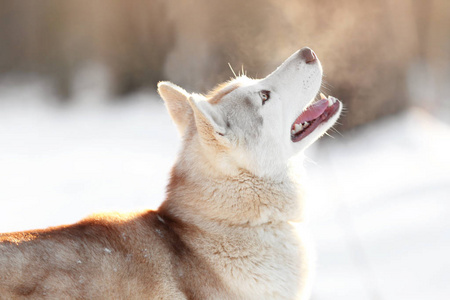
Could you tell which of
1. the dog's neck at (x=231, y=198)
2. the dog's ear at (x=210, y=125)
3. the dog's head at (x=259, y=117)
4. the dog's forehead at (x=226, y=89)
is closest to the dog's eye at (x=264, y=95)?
the dog's head at (x=259, y=117)

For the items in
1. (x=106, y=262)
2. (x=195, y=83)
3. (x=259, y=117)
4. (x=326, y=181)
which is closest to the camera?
(x=106, y=262)

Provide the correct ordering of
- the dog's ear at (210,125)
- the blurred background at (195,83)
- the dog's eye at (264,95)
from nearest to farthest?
the dog's ear at (210,125), the dog's eye at (264,95), the blurred background at (195,83)

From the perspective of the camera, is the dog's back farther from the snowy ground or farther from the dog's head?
the snowy ground

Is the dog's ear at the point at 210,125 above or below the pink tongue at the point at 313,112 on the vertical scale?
below

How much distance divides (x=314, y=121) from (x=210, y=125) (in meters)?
0.70

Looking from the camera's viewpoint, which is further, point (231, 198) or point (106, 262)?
point (231, 198)

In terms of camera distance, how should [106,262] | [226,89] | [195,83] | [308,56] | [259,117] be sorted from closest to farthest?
1. [106,262]
2. [259,117]
3. [226,89]
4. [308,56]
5. [195,83]

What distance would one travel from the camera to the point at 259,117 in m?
2.91

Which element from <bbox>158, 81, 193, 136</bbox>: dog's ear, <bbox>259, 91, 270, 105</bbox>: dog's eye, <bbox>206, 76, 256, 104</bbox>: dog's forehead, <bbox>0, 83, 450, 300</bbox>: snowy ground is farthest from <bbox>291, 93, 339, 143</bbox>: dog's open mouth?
<bbox>0, 83, 450, 300</bbox>: snowy ground

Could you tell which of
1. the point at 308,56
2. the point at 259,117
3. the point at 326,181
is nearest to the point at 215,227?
the point at 259,117

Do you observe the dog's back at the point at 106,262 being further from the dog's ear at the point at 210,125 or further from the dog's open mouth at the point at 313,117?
the dog's open mouth at the point at 313,117

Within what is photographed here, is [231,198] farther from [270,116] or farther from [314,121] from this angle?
[314,121]

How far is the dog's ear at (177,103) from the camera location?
318 cm

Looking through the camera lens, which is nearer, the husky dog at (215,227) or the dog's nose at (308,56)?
the husky dog at (215,227)
